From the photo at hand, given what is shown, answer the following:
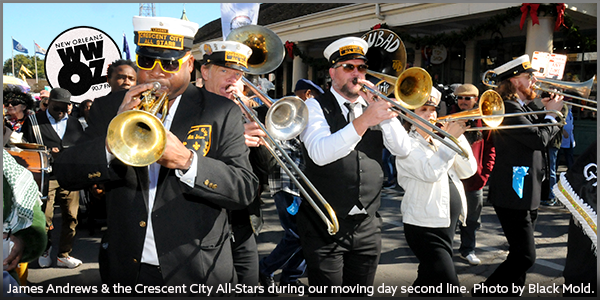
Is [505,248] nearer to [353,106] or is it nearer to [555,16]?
[353,106]

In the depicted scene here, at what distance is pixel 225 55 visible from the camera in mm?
2955

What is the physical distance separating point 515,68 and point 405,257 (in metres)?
2.28

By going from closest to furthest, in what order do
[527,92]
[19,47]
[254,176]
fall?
[254,176], [527,92], [19,47]

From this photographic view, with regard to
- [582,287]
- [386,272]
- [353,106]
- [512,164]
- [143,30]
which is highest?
[143,30]

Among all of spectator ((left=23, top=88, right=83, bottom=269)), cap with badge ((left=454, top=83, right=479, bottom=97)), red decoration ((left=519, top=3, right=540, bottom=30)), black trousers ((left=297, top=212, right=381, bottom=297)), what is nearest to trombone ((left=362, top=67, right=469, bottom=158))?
black trousers ((left=297, top=212, right=381, bottom=297))

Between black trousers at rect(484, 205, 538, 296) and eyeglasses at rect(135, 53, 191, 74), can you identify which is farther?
black trousers at rect(484, 205, 538, 296)

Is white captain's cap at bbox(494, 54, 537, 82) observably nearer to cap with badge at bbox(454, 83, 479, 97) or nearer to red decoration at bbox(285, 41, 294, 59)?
cap with badge at bbox(454, 83, 479, 97)

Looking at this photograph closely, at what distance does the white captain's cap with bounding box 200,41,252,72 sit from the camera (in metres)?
2.95

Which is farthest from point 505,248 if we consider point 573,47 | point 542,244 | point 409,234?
point 573,47

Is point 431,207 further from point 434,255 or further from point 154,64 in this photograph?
point 154,64

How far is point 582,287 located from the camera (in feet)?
7.11

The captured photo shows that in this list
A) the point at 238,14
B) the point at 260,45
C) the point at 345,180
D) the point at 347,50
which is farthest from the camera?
the point at 238,14

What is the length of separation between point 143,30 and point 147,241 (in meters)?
0.98

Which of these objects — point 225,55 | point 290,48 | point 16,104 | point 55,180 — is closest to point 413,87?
point 225,55
